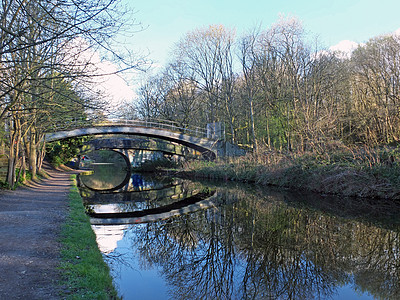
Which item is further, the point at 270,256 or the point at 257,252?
the point at 257,252

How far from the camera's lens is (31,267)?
12.3 ft

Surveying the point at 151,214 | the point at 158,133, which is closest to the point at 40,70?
the point at 151,214

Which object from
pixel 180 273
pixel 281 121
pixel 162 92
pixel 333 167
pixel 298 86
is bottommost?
pixel 180 273

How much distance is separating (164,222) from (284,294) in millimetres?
4698

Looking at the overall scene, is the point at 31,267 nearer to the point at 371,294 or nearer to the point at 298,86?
the point at 371,294

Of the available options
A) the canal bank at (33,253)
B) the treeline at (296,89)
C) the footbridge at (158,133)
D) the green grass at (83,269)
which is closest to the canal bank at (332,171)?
the treeline at (296,89)

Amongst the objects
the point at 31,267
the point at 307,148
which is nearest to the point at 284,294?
the point at 31,267

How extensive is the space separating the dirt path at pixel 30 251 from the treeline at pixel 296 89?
10.9 metres

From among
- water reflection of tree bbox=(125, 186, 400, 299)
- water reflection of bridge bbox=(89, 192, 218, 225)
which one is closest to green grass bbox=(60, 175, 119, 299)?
water reflection of tree bbox=(125, 186, 400, 299)

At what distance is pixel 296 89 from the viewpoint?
68.3 feet

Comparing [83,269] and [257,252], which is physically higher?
[83,269]

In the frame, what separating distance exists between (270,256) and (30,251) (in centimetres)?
360

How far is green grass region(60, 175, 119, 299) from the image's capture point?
324 cm

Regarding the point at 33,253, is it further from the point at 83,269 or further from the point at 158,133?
the point at 158,133
